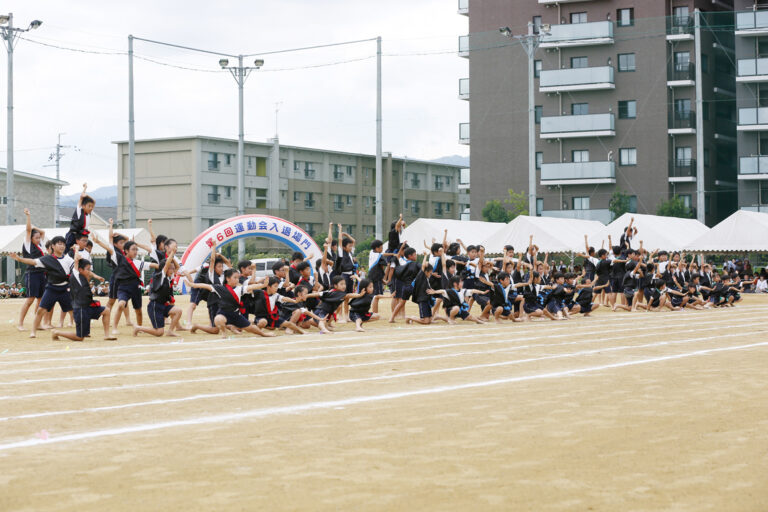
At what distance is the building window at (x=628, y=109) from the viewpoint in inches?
2199

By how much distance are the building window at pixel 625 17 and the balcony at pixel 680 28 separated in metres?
2.28

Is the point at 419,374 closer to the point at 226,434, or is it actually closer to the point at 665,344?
the point at 226,434

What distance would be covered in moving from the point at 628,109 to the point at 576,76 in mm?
3560

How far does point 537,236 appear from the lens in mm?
35312

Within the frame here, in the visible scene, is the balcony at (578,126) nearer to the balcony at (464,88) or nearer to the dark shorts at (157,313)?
the balcony at (464,88)

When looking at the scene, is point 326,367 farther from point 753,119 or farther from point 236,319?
point 753,119

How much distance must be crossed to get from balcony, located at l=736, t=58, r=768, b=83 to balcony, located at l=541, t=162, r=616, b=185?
832 cm

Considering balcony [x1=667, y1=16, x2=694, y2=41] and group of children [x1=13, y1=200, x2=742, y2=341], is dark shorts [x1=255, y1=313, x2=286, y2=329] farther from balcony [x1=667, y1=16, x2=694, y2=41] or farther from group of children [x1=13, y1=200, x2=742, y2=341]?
balcony [x1=667, y1=16, x2=694, y2=41]

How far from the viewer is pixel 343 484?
5.02 meters

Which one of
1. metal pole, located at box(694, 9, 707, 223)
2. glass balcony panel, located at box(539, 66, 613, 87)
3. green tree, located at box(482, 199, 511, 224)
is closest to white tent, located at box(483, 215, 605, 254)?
metal pole, located at box(694, 9, 707, 223)

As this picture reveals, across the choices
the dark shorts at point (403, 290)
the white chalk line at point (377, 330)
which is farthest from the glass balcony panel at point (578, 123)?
the dark shorts at point (403, 290)

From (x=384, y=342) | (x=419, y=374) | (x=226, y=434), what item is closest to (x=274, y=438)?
(x=226, y=434)

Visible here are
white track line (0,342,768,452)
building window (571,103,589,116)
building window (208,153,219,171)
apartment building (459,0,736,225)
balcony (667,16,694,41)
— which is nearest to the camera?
white track line (0,342,768,452)

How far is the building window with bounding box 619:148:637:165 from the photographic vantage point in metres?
56.1
